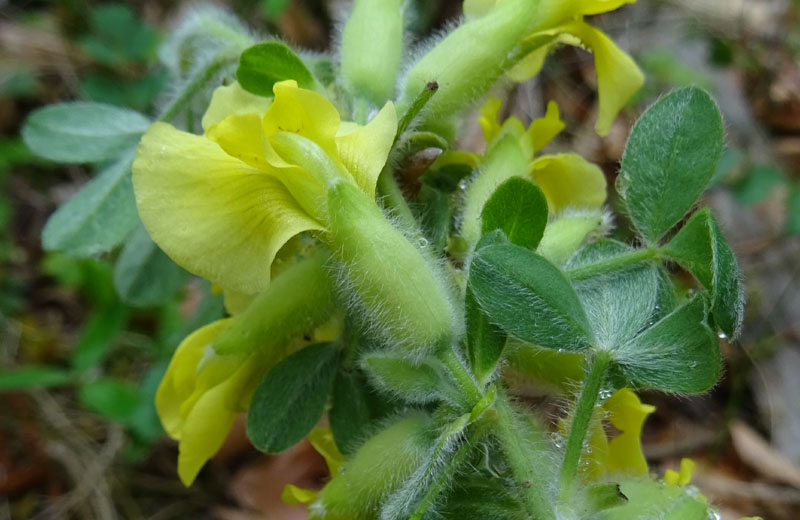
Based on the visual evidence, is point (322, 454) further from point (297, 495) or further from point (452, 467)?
point (452, 467)

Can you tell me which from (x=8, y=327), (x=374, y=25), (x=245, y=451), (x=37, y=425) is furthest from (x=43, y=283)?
(x=374, y=25)

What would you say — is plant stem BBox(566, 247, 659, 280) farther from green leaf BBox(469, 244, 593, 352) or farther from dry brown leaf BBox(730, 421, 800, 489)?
dry brown leaf BBox(730, 421, 800, 489)

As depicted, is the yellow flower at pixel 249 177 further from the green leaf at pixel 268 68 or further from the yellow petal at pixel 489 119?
the yellow petal at pixel 489 119

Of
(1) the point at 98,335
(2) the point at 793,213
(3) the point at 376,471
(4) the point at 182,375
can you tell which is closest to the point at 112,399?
(1) the point at 98,335

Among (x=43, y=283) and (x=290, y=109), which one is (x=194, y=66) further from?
(x=43, y=283)

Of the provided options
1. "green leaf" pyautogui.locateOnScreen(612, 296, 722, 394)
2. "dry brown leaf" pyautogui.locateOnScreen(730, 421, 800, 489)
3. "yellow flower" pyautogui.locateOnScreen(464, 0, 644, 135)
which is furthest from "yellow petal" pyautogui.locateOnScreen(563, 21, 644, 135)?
"dry brown leaf" pyautogui.locateOnScreen(730, 421, 800, 489)

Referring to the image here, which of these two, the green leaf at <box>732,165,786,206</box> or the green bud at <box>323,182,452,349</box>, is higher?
the green bud at <box>323,182,452,349</box>
